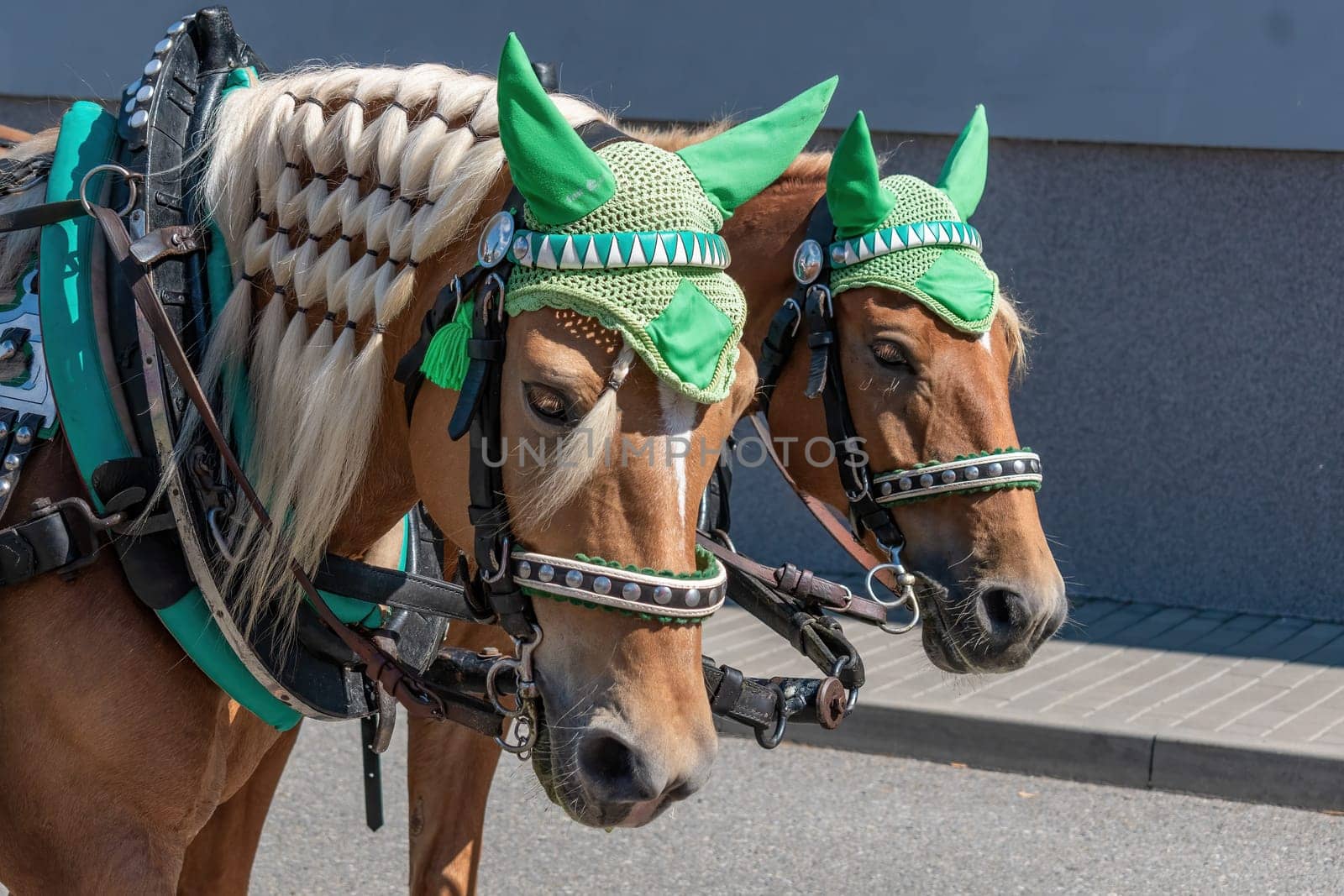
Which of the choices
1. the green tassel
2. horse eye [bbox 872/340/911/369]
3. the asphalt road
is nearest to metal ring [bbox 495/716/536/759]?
the green tassel

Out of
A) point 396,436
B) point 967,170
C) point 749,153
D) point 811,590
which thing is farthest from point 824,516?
point 396,436

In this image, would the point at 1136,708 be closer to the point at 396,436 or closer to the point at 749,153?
the point at 749,153

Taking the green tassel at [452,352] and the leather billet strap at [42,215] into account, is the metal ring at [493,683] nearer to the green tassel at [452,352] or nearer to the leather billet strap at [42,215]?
the green tassel at [452,352]

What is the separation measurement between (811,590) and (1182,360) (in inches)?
139

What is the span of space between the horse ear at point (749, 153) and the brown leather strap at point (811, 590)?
1032 mm

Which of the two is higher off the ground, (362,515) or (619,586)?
(619,586)

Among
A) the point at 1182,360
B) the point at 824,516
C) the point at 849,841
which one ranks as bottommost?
the point at 849,841

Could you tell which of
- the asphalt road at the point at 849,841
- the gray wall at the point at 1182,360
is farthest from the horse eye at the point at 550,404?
the gray wall at the point at 1182,360

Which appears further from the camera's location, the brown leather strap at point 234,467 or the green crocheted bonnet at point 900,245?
the green crocheted bonnet at point 900,245

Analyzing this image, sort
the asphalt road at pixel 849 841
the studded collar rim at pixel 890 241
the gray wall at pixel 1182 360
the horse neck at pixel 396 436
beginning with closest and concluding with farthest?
the horse neck at pixel 396 436 < the studded collar rim at pixel 890 241 < the asphalt road at pixel 849 841 < the gray wall at pixel 1182 360

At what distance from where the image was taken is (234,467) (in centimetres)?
174

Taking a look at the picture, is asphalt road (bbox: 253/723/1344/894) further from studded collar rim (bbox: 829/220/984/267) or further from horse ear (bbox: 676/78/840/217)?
horse ear (bbox: 676/78/840/217)

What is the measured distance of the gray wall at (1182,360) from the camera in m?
5.57

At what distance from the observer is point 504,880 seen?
139 inches
